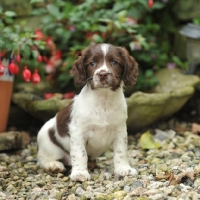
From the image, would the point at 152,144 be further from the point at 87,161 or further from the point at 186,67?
the point at 186,67

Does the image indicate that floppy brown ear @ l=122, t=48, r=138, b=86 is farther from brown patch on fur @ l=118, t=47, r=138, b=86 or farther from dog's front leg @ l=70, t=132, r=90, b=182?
dog's front leg @ l=70, t=132, r=90, b=182

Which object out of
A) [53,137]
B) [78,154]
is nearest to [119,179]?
[78,154]

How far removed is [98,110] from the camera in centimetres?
471

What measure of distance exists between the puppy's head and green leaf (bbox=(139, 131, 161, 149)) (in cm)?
146

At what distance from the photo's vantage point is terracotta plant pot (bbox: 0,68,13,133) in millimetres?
5973

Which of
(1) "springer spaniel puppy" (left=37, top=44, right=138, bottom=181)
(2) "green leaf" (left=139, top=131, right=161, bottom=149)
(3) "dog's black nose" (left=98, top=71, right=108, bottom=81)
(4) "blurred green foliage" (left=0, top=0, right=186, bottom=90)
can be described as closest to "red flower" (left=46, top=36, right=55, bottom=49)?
(4) "blurred green foliage" (left=0, top=0, right=186, bottom=90)

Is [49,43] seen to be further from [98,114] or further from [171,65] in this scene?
[98,114]

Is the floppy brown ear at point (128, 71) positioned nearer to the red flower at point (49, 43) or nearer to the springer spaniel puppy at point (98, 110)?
the springer spaniel puppy at point (98, 110)

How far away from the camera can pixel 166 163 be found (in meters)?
5.10

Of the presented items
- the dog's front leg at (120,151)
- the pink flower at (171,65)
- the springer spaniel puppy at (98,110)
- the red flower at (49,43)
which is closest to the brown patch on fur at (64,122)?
the springer spaniel puppy at (98,110)

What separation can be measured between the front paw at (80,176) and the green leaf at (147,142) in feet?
4.96

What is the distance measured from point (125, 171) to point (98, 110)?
0.61m

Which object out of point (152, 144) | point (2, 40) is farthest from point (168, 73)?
point (2, 40)

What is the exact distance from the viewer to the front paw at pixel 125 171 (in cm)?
471
